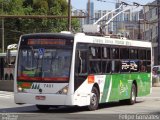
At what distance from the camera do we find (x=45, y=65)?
19297 millimetres

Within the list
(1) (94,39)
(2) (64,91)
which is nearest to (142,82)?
(1) (94,39)

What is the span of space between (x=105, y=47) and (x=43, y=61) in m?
3.39

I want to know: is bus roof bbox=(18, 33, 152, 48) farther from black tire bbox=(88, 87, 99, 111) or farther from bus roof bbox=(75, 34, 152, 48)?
black tire bbox=(88, 87, 99, 111)

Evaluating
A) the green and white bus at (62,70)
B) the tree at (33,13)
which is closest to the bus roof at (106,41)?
the green and white bus at (62,70)

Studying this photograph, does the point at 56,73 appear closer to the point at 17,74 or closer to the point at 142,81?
the point at 17,74

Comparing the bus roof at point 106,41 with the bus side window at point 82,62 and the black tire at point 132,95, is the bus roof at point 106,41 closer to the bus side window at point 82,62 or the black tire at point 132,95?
the bus side window at point 82,62

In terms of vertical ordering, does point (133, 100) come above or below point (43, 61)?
below

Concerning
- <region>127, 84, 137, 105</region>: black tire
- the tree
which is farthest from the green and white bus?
the tree

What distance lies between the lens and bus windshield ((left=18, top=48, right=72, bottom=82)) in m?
19.1

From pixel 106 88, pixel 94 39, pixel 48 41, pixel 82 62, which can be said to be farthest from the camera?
pixel 106 88

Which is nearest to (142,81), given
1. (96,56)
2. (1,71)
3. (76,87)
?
(96,56)

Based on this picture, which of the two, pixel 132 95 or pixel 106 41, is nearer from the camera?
pixel 106 41

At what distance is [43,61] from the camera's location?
19359mm

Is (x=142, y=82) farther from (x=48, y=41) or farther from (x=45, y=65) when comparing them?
(x=45, y=65)
